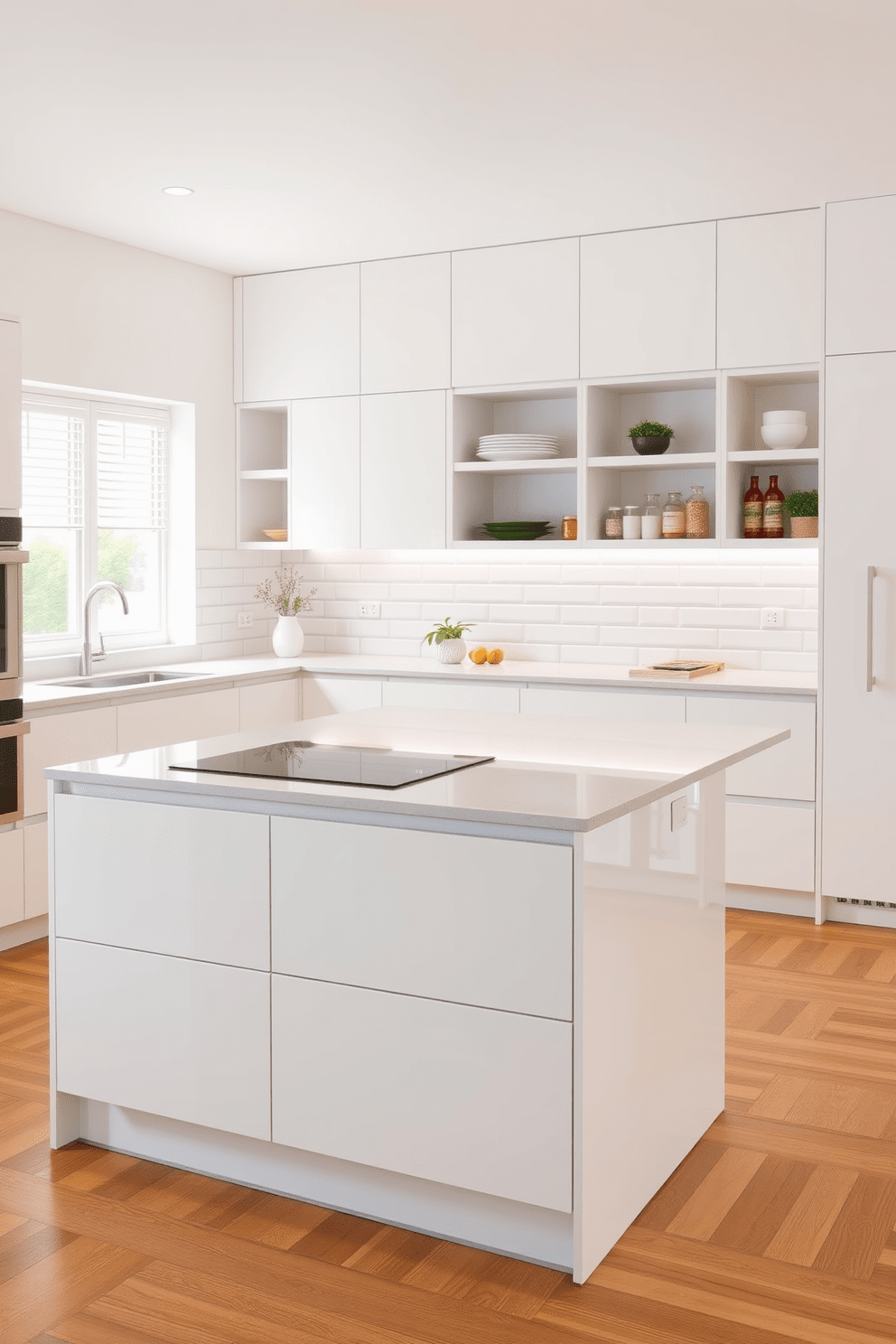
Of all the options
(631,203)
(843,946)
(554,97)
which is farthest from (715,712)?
(554,97)

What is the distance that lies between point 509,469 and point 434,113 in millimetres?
1969

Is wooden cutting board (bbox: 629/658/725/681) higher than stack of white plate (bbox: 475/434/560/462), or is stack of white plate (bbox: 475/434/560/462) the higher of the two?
stack of white plate (bbox: 475/434/560/462)

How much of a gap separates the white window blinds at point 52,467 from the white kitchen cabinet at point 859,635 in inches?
121

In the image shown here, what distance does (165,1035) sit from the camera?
2.81 metres

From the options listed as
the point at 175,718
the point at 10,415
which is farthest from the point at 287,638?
the point at 10,415

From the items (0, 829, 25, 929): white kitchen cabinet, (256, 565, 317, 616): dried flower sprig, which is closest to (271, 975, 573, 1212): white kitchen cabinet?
(0, 829, 25, 929): white kitchen cabinet

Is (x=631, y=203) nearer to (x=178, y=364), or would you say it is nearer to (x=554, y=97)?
(x=554, y=97)

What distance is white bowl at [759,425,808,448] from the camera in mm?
5086

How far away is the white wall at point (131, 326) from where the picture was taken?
504cm

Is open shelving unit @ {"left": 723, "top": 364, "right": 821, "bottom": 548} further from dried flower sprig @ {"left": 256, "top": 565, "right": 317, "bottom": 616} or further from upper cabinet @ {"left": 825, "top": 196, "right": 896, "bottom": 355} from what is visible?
dried flower sprig @ {"left": 256, "top": 565, "right": 317, "bottom": 616}

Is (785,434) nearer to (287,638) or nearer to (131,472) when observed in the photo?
(287,638)

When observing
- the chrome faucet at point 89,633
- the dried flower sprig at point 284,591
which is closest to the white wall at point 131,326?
the dried flower sprig at point 284,591

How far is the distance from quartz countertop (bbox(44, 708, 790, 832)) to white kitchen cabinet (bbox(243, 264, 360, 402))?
273cm

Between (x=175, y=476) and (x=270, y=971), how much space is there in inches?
151
